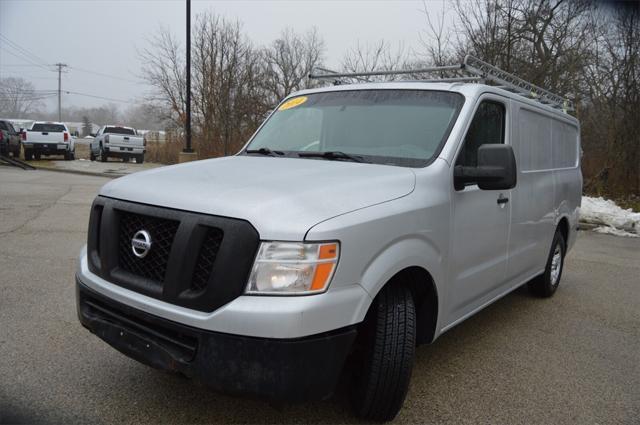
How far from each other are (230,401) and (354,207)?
4.50 ft

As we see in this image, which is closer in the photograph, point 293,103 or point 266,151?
point 266,151

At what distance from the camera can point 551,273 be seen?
530 centimetres

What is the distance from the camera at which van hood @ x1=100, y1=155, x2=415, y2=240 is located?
221 centimetres

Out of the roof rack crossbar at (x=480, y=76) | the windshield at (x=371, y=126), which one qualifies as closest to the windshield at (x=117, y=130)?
the roof rack crossbar at (x=480, y=76)

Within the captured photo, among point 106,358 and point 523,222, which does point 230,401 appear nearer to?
point 106,358

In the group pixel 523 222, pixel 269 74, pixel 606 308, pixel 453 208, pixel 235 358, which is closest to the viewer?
pixel 235 358

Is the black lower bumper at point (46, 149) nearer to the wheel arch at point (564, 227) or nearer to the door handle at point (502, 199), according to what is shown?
the wheel arch at point (564, 227)

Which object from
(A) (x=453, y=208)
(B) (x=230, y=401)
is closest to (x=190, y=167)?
(B) (x=230, y=401)

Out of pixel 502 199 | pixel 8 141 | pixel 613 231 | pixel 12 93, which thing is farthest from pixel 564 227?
pixel 8 141

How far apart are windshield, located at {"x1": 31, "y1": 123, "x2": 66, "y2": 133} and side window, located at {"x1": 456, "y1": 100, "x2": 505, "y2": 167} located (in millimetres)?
24809

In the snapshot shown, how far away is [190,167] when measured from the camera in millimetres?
3102

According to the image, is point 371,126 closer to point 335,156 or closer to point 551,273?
point 335,156

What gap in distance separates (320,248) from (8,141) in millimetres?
25919

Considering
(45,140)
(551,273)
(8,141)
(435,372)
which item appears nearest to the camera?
(435,372)
